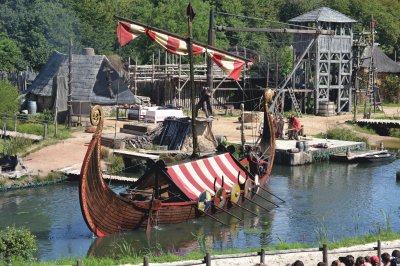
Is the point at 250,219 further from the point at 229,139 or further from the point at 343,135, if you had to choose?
the point at 343,135

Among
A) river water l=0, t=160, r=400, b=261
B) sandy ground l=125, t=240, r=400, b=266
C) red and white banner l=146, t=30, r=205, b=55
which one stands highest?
red and white banner l=146, t=30, r=205, b=55

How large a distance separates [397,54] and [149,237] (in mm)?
58919

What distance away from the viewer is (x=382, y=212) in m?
32.9

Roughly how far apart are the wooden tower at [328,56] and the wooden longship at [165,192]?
24951mm

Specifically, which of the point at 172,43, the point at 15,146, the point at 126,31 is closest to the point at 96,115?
the point at 126,31

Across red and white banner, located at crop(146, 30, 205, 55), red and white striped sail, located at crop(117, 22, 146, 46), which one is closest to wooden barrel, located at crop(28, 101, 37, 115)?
red and white banner, located at crop(146, 30, 205, 55)

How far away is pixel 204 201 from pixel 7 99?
19692 mm

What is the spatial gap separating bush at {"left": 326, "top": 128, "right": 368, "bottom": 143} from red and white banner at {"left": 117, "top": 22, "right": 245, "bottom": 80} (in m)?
14.9

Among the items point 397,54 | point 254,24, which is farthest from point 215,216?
point 397,54

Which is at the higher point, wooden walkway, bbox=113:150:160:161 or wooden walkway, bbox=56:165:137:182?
wooden walkway, bbox=113:150:160:161

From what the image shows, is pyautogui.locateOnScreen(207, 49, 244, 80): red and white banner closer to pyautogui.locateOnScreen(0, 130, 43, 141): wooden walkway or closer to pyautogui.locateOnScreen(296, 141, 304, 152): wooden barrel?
pyautogui.locateOnScreen(296, 141, 304, 152): wooden barrel

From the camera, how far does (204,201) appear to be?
3012cm

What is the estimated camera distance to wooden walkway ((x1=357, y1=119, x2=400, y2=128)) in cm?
5325

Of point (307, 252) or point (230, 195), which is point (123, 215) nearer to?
point (230, 195)
